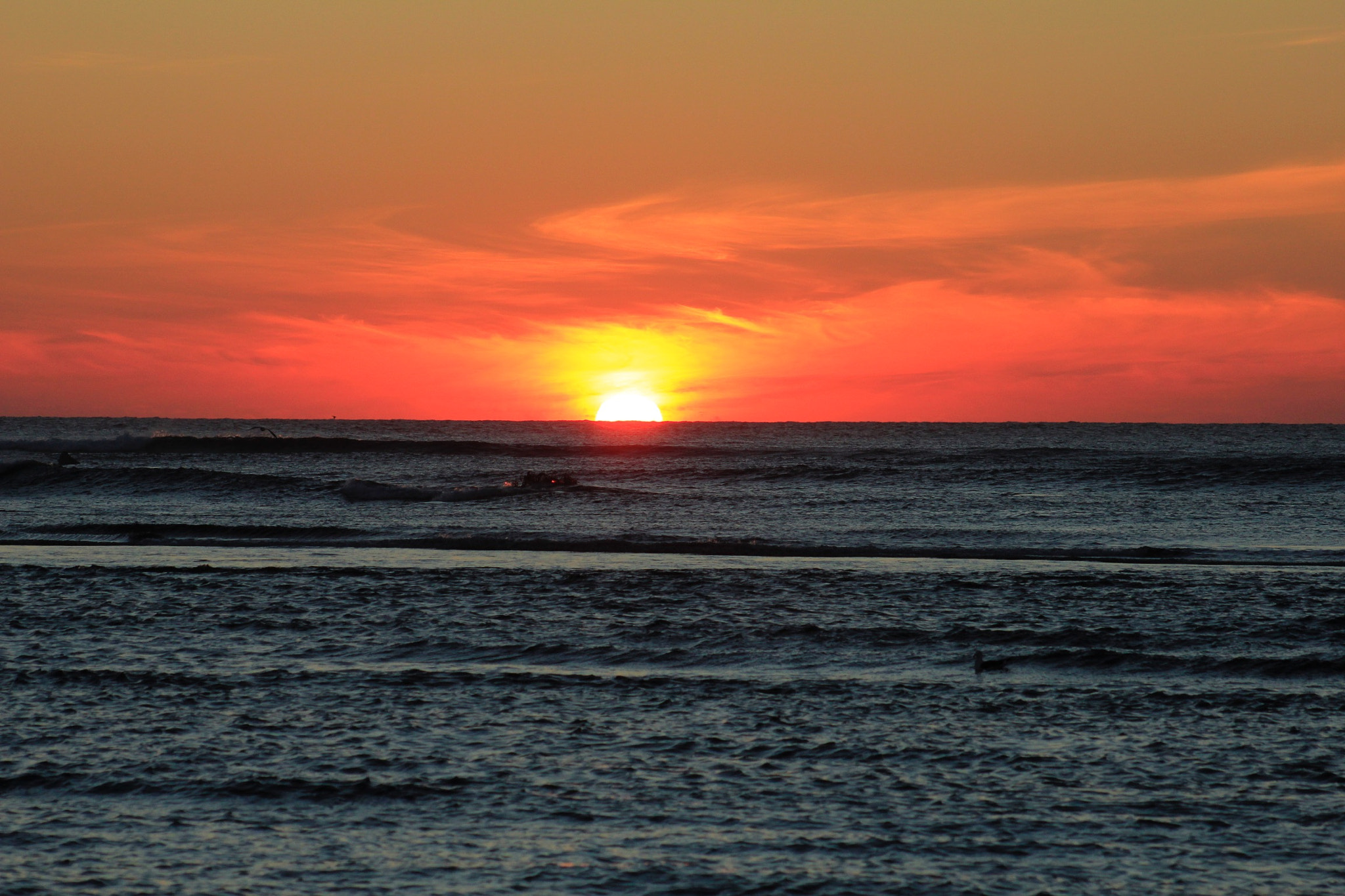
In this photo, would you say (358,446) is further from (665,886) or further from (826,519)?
(665,886)

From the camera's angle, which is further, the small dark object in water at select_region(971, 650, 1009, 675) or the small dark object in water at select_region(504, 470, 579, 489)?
the small dark object in water at select_region(504, 470, 579, 489)

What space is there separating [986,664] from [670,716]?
146 inches

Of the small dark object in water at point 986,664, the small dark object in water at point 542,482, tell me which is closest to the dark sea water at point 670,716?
the small dark object in water at point 986,664

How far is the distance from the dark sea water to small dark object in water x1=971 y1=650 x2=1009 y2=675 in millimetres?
92

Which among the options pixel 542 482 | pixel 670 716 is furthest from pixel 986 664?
pixel 542 482

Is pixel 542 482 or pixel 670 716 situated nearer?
pixel 670 716

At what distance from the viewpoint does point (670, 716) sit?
32.0 ft

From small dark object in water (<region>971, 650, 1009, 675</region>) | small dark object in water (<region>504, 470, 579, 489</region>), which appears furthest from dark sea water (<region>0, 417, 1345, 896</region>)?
small dark object in water (<region>504, 470, 579, 489</region>)

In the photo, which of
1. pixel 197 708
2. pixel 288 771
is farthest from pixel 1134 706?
pixel 197 708

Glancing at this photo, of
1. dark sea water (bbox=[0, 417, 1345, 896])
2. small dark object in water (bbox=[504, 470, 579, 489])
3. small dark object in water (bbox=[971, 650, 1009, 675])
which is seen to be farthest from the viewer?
small dark object in water (bbox=[504, 470, 579, 489])

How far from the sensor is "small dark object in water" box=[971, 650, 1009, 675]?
38.1 feet

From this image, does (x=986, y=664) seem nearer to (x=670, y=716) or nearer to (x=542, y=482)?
(x=670, y=716)

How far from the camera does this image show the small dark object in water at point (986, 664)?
11617mm

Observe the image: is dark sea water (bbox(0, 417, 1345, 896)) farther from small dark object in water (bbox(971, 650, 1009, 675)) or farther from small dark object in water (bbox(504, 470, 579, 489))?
small dark object in water (bbox(504, 470, 579, 489))
